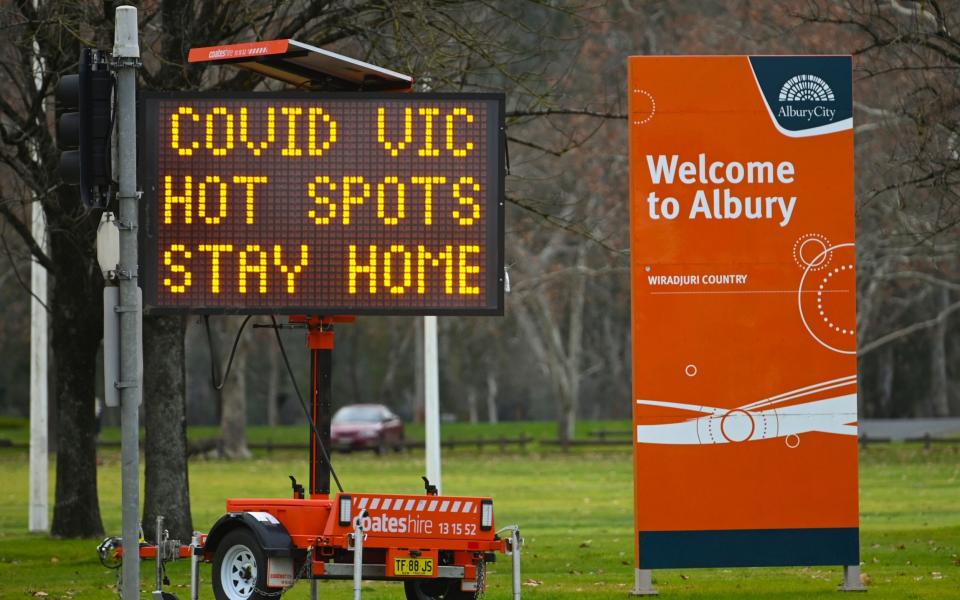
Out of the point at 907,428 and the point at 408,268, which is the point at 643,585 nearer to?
the point at 408,268

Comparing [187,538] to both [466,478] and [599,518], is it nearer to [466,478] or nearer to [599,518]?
[599,518]

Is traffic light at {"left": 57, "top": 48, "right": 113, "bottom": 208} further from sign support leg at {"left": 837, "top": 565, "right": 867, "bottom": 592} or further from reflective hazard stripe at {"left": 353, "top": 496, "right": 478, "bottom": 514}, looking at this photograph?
sign support leg at {"left": 837, "top": 565, "right": 867, "bottom": 592}

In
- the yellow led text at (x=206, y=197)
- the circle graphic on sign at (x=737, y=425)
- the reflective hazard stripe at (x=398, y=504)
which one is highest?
the yellow led text at (x=206, y=197)

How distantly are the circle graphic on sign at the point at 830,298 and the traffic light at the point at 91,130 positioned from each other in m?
6.13

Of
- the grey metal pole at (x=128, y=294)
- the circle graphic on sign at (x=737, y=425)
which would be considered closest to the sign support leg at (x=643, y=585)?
the circle graphic on sign at (x=737, y=425)

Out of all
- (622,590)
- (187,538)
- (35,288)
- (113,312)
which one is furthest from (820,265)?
(35,288)

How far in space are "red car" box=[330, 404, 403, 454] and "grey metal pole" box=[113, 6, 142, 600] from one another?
41066 millimetres

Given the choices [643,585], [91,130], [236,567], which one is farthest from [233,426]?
[91,130]

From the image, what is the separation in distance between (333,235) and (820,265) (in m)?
4.38

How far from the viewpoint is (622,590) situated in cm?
1498

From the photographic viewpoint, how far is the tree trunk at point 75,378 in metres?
21.7

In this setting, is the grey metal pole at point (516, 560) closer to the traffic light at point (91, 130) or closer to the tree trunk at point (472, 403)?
the traffic light at point (91, 130)

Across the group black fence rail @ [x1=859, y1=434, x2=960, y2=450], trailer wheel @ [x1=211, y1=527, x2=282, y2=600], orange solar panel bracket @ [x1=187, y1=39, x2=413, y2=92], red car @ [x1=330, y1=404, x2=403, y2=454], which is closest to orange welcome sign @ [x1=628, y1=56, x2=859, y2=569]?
orange solar panel bracket @ [x1=187, y1=39, x2=413, y2=92]

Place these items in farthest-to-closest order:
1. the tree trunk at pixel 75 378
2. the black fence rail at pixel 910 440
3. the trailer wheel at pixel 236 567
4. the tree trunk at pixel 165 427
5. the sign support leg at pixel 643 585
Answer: the black fence rail at pixel 910 440
the tree trunk at pixel 75 378
the tree trunk at pixel 165 427
the sign support leg at pixel 643 585
the trailer wheel at pixel 236 567
